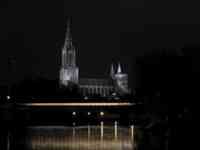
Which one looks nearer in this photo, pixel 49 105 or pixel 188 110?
pixel 188 110

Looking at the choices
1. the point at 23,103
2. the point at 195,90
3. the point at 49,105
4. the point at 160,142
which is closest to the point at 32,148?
the point at 160,142

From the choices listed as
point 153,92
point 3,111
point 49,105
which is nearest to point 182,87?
point 153,92

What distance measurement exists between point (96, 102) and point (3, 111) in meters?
19.1

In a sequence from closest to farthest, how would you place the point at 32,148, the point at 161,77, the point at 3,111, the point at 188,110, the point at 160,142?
the point at 160,142 → the point at 32,148 → the point at 188,110 → the point at 161,77 → the point at 3,111

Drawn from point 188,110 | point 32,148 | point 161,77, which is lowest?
point 32,148

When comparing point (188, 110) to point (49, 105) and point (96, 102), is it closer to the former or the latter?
point (49, 105)

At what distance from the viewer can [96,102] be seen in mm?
50500

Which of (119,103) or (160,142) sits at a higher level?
(119,103)

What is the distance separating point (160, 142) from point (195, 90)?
775 cm

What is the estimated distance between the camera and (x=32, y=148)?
16.2m

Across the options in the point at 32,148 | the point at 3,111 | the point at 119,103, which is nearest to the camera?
the point at 32,148

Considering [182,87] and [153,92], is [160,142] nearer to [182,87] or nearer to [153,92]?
[182,87]

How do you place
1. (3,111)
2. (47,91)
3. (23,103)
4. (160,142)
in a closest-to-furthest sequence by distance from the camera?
1. (160,142)
2. (3,111)
3. (23,103)
4. (47,91)

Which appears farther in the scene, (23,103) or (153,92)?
(23,103)
